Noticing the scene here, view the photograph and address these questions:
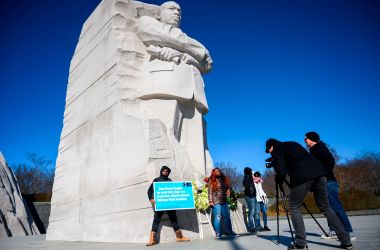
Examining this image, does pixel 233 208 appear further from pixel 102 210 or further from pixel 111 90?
pixel 111 90

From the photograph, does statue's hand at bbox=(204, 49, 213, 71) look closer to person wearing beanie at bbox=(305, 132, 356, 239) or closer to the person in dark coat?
the person in dark coat

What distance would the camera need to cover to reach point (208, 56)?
9.00 metres

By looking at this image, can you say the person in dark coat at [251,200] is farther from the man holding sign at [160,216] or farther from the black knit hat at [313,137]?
the black knit hat at [313,137]

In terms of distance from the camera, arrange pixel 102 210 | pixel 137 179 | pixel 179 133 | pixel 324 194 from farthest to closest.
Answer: pixel 179 133
pixel 102 210
pixel 137 179
pixel 324 194

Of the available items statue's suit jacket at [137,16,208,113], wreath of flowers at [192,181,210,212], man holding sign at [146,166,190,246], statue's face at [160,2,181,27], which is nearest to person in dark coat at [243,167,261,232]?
wreath of flowers at [192,181,210,212]

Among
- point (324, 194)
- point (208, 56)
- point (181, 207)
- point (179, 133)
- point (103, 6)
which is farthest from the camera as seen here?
point (103, 6)

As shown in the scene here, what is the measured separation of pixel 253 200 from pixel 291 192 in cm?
418

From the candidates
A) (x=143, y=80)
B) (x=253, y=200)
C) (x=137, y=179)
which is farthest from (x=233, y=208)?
(x=143, y=80)

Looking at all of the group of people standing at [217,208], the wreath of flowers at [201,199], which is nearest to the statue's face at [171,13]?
the group of people standing at [217,208]

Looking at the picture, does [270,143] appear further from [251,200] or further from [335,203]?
[251,200]

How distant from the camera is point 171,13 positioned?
8898mm

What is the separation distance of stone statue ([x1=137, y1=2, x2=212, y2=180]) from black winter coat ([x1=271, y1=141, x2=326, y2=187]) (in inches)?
125

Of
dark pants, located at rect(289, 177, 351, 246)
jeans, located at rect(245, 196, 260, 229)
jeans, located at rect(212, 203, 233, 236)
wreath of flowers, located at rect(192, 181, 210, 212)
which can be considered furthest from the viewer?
jeans, located at rect(245, 196, 260, 229)

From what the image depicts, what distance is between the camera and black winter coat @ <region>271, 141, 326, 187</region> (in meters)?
4.28
